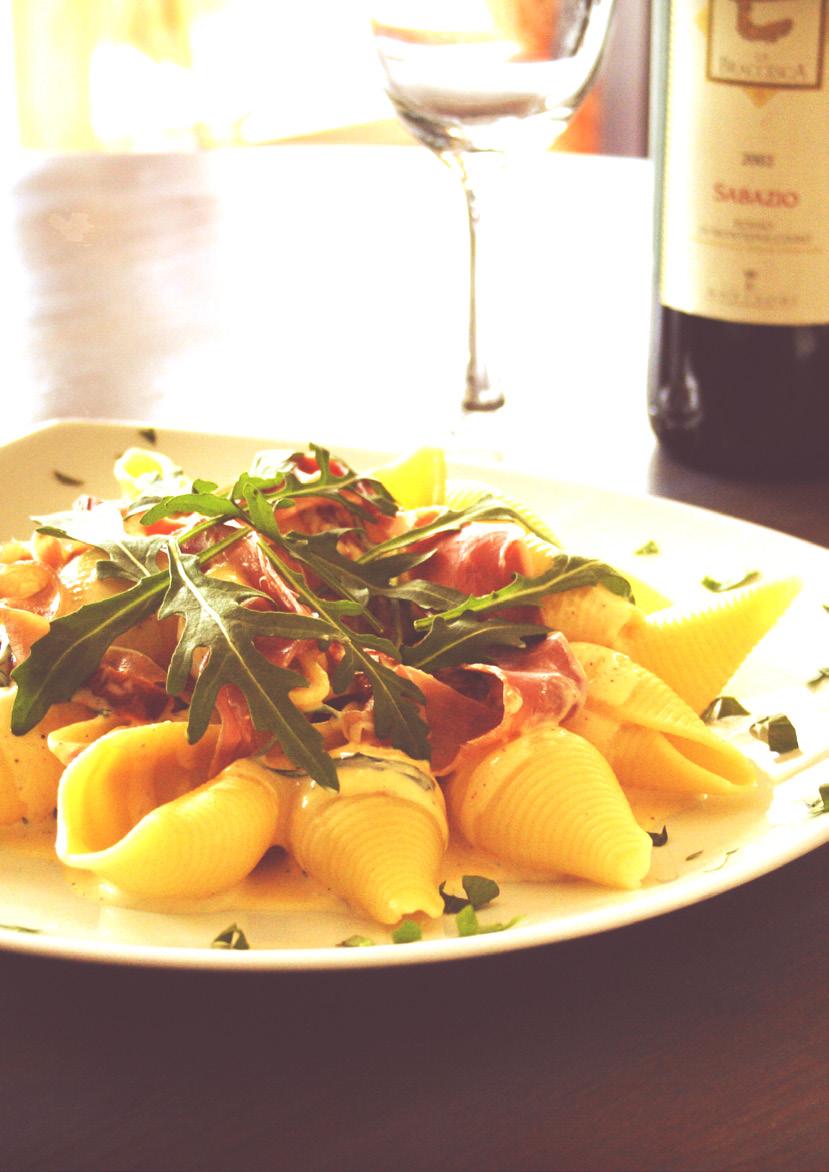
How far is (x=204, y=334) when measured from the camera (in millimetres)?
2355

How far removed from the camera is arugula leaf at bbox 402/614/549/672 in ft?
3.66

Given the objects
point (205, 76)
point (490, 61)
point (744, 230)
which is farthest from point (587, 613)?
point (205, 76)

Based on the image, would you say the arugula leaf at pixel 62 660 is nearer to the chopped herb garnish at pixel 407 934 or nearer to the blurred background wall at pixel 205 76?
the chopped herb garnish at pixel 407 934

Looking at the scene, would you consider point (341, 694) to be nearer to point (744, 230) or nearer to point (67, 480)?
point (67, 480)

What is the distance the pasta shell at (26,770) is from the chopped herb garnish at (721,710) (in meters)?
0.46

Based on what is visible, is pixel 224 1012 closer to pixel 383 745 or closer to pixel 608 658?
pixel 383 745

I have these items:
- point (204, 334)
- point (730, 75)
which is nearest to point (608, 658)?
point (730, 75)

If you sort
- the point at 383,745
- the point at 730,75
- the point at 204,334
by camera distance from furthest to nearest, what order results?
the point at 204,334 → the point at 730,75 → the point at 383,745

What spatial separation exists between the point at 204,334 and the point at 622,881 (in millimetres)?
1548

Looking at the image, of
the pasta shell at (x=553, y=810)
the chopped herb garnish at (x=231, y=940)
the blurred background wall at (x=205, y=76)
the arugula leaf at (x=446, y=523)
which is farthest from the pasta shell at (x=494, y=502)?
the blurred background wall at (x=205, y=76)

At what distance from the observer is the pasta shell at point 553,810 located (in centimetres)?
98

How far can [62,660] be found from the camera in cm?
108

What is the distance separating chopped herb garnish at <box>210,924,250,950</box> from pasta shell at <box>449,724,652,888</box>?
0.19 m

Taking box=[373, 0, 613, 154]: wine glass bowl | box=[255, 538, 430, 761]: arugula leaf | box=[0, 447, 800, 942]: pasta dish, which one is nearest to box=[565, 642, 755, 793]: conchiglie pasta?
box=[0, 447, 800, 942]: pasta dish
